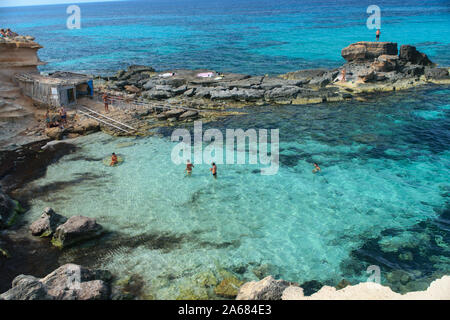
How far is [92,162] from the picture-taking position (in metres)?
24.5

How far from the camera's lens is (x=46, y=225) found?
55.4 ft

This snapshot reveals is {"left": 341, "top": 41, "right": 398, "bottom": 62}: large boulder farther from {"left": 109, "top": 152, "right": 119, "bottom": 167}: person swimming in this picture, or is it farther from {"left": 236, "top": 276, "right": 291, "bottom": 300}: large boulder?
{"left": 236, "top": 276, "right": 291, "bottom": 300}: large boulder

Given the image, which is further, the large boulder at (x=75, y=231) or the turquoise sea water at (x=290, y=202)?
the large boulder at (x=75, y=231)

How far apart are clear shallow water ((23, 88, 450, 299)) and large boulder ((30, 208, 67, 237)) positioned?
1.73 meters

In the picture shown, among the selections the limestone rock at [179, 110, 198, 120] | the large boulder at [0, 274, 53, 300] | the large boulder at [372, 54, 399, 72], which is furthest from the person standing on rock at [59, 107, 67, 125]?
the large boulder at [372, 54, 399, 72]

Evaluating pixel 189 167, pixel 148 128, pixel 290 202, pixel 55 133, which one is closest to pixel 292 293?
pixel 290 202

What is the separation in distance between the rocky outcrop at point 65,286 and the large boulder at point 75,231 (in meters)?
3.20

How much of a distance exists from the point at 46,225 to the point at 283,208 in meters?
12.5

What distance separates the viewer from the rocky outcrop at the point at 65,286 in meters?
11.1

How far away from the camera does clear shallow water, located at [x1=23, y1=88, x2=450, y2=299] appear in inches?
596

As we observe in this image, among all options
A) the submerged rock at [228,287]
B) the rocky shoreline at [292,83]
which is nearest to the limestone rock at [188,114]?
the rocky shoreline at [292,83]

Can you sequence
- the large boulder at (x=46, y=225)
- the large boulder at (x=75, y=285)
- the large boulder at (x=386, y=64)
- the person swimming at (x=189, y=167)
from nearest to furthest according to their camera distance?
the large boulder at (x=75, y=285) → the large boulder at (x=46, y=225) → the person swimming at (x=189, y=167) → the large boulder at (x=386, y=64)

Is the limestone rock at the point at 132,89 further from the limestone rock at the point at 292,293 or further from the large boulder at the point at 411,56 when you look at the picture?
the large boulder at the point at 411,56

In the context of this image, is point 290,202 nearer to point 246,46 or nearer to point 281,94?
point 281,94
